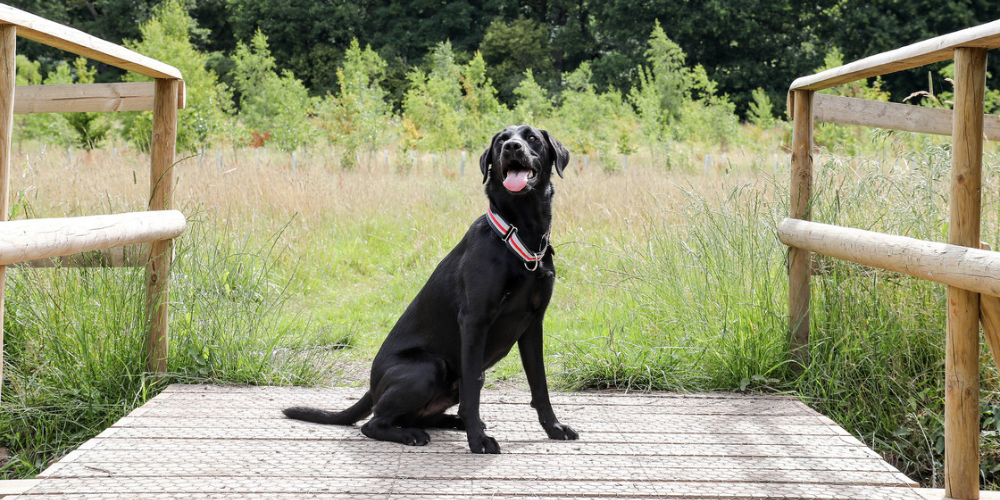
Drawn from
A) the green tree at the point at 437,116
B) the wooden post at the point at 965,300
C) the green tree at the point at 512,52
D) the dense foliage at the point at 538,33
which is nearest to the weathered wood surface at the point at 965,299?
the wooden post at the point at 965,300

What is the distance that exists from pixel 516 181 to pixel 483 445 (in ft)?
2.96

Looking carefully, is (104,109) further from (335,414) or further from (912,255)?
(912,255)

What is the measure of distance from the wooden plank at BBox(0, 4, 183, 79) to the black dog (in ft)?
4.52

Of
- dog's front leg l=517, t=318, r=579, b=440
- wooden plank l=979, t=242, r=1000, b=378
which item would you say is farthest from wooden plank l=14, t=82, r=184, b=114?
wooden plank l=979, t=242, r=1000, b=378

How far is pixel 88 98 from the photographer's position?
340 cm

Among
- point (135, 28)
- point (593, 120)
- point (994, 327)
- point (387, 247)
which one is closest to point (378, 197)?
point (387, 247)

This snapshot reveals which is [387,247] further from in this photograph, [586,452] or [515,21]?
[515,21]

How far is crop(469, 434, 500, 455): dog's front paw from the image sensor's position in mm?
2566

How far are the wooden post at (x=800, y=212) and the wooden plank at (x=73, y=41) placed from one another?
2.80 metres

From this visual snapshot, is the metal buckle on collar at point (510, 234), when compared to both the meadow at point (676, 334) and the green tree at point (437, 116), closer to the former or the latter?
the meadow at point (676, 334)

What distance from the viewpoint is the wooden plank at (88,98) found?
11.0ft

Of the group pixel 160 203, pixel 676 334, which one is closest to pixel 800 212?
pixel 676 334

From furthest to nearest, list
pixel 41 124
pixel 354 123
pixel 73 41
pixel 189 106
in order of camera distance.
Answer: pixel 41 124, pixel 189 106, pixel 354 123, pixel 73 41

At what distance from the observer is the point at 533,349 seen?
281cm
